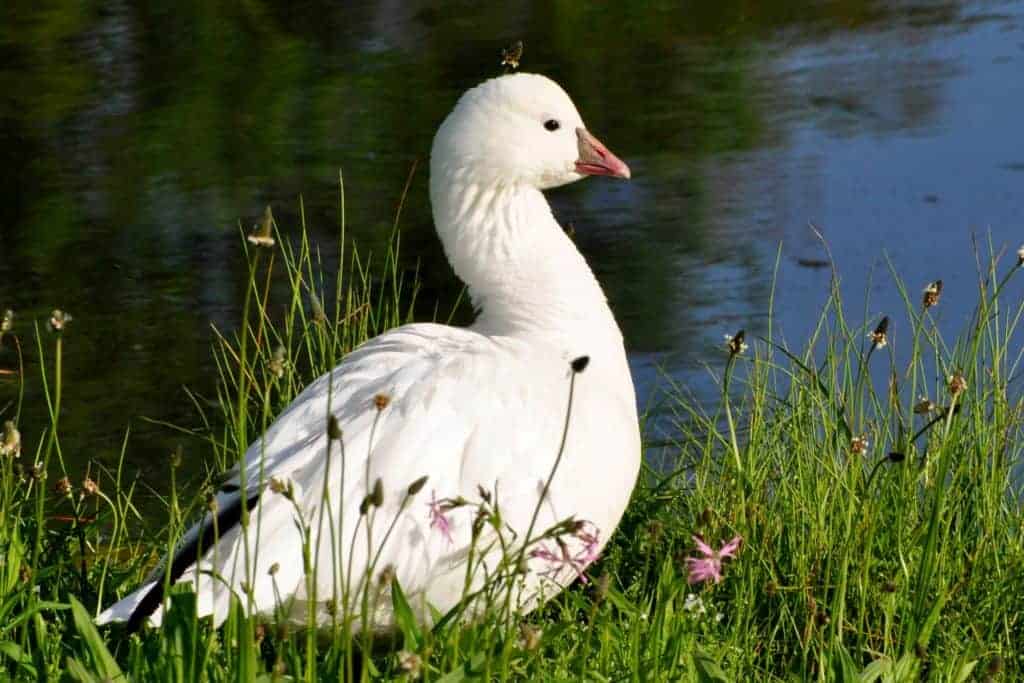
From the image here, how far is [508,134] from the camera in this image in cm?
441

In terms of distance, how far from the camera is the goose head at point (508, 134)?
4398 millimetres

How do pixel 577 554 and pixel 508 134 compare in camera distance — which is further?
pixel 508 134

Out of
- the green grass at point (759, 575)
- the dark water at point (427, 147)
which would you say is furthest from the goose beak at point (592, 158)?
the dark water at point (427, 147)

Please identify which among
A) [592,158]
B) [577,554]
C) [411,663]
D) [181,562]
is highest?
[592,158]

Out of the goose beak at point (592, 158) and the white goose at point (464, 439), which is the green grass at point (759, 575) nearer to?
the white goose at point (464, 439)

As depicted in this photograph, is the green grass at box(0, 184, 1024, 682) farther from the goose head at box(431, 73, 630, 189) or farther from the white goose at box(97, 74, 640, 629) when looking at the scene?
the goose head at box(431, 73, 630, 189)

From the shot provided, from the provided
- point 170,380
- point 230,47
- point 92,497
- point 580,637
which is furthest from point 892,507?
point 230,47

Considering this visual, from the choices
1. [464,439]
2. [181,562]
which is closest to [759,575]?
[464,439]

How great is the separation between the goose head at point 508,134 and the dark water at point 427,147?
71.5 inches

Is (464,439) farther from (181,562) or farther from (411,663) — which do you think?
(411,663)

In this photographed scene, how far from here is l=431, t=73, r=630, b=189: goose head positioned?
4.40 metres

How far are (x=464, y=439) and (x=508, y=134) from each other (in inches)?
38.2

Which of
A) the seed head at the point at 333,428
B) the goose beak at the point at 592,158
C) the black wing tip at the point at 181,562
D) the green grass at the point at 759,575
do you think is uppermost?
the seed head at the point at 333,428

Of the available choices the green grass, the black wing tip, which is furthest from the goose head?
the black wing tip
